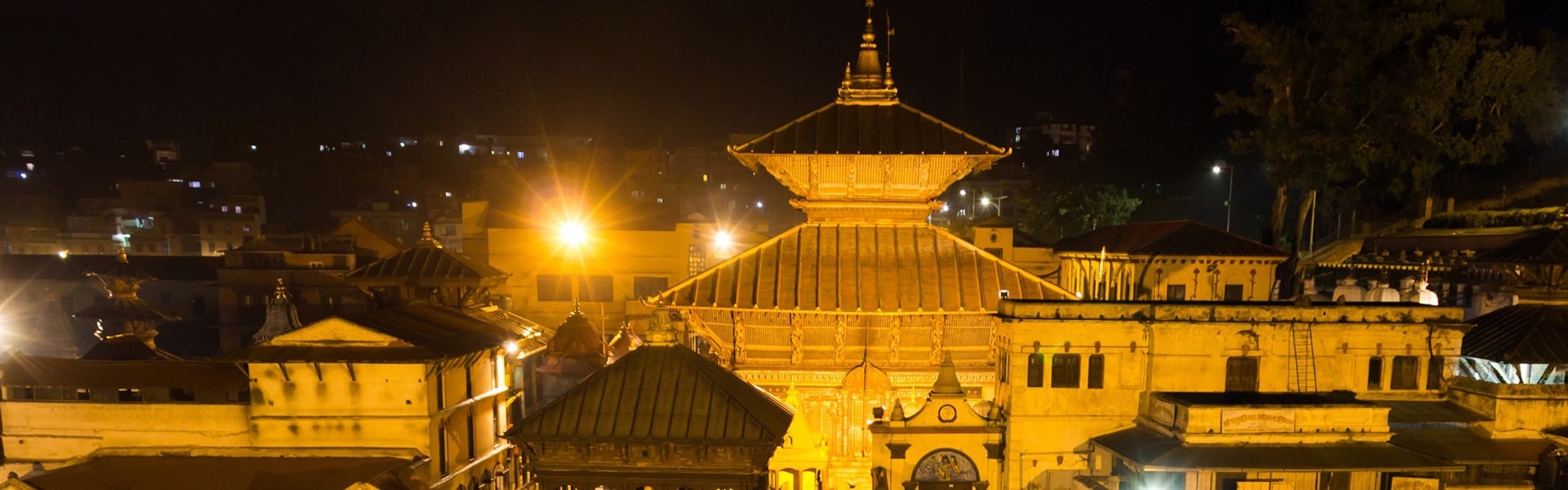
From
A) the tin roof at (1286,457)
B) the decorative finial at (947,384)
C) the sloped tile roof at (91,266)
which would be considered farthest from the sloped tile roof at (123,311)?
the tin roof at (1286,457)

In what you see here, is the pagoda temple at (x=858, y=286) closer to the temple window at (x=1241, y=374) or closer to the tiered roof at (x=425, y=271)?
the temple window at (x=1241, y=374)

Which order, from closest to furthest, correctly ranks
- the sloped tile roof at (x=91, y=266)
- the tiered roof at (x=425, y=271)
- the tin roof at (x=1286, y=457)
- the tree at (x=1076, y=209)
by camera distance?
1. the tin roof at (x=1286, y=457)
2. the tiered roof at (x=425, y=271)
3. the sloped tile roof at (x=91, y=266)
4. the tree at (x=1076, y=209)

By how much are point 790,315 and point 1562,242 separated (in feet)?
56.3

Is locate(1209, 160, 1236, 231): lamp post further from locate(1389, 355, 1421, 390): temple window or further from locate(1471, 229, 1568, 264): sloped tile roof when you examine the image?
locate(1389, 355, 1421, 390): temple window

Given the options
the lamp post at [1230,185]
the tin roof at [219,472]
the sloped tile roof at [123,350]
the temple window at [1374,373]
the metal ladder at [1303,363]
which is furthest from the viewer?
the lamp post at [1230,185]

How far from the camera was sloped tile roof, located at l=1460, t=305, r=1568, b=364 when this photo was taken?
16547 millimetres

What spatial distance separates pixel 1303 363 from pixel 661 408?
12895mm

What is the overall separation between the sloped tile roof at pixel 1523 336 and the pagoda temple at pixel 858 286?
371 inches

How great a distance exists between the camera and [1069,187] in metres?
41.8

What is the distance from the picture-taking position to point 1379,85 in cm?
2708

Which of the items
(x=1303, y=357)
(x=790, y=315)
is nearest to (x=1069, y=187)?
(x=1303, y=357)

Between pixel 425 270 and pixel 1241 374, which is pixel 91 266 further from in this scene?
pixel 1241 374

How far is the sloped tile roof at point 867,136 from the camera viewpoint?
55.2 feet

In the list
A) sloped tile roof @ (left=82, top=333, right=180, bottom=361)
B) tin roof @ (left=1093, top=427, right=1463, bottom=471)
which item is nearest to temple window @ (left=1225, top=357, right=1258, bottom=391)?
tin roof @ (left=1093, top=427, right=1463, bottom=471)
